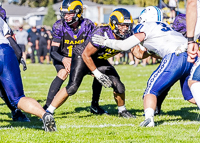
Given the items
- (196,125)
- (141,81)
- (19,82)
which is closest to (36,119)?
(19,82)

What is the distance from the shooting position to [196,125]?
186 inches

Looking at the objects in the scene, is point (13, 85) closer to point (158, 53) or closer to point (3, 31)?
point (3, 31)

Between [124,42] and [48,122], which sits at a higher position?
[124,42]

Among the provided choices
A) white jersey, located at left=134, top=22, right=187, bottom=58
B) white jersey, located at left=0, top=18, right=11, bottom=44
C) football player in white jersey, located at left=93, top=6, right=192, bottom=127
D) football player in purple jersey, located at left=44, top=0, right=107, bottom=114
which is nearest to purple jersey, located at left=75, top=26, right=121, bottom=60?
football player in purple jersey, located at left=44, top=0, right=107, bottom=114

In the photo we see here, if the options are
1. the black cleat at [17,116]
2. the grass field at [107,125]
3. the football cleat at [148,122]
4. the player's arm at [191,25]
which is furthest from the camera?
the black cleat at [17,116]

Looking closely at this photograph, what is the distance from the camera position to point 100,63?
5590 millimetres

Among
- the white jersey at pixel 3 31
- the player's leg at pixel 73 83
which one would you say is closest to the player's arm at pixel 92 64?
the player's leg at pixel 73 83

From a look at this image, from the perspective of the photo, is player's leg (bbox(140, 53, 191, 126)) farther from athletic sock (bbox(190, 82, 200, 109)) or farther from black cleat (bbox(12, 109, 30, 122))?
black cleat (bbox(12, 109, 30, 122))

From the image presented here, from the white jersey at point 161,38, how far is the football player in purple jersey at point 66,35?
1450 mm

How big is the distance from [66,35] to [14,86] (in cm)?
191

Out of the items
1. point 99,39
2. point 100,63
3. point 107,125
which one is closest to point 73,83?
point 100,63

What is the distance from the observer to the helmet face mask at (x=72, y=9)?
565cm

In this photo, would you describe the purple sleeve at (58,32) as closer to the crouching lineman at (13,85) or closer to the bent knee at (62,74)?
the bent knee at (62,74)

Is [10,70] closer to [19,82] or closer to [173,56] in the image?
[19,82]
